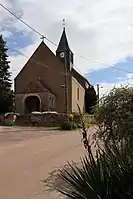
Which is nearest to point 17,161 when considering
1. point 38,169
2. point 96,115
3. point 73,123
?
point 38,169

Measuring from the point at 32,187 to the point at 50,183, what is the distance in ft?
1.43

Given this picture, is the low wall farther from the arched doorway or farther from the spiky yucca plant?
the spiky yucca plant

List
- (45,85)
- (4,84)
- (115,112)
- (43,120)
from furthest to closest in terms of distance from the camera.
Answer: (45,85) < (4,84) < (43,120) < (115,112)

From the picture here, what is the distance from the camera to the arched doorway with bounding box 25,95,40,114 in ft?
187

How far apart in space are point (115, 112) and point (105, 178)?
5.49 m

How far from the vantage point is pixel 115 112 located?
9328mm

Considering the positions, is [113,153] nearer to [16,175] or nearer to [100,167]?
[100,167]

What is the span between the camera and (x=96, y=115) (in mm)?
9930

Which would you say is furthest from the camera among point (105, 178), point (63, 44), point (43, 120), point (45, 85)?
point (63, 44)

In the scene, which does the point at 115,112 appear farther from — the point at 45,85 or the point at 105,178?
the point at 45,85

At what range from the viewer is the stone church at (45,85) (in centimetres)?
5656

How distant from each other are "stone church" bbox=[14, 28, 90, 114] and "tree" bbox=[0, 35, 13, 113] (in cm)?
193

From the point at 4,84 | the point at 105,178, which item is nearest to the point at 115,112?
the point at 105,178

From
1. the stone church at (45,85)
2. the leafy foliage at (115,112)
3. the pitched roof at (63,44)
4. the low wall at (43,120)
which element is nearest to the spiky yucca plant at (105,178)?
the leafy foliage at (115,112)
